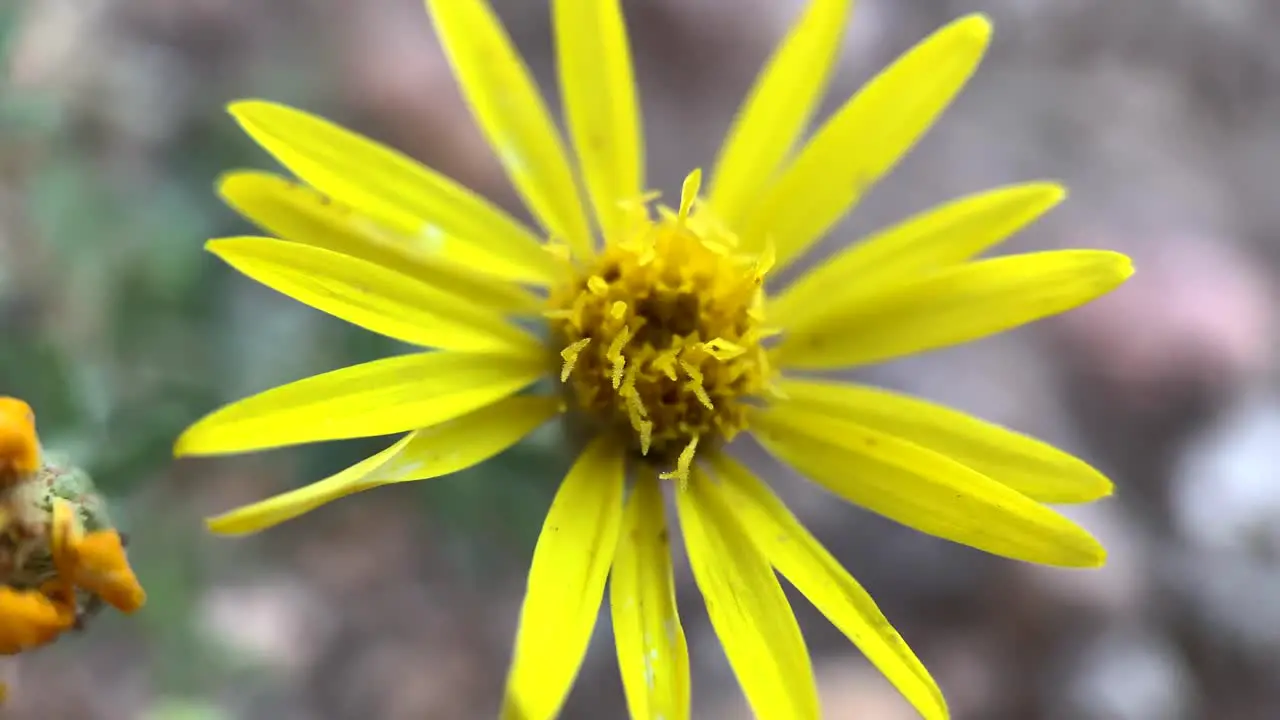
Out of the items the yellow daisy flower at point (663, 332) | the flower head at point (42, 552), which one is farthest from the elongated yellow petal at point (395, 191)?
the flower head at point (42, 552)

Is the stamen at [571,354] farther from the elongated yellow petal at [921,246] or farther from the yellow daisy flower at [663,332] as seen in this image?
the elongated yellow petal at [921,246]

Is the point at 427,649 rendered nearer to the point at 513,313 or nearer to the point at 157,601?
the point at 157,601

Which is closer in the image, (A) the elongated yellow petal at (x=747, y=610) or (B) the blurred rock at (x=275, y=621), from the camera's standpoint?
(A) the elongated yellow petal at (x=747, y=610)


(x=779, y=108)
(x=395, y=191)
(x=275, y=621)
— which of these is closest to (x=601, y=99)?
(x=779, y=108)

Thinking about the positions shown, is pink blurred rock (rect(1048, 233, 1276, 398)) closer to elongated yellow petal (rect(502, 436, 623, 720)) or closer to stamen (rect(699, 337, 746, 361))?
stamen (rect(699, 337, 746, 361))

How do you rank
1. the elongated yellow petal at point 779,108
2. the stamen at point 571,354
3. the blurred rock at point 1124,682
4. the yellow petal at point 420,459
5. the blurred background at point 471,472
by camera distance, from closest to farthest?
1. the yellow petal at point 420,459
2. the stamen at point 571,354
3. the elongated yellow petal at point 779,108
4. the blurred background at point 471,472
5. the blurred rock at point 1124,682

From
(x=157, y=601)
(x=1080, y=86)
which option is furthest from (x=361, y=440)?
(x=1080, y=86)

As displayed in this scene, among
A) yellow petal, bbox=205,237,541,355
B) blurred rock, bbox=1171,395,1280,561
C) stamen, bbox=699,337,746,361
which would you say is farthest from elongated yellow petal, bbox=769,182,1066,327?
blurred rock, bbox=1171,395,1280,561
